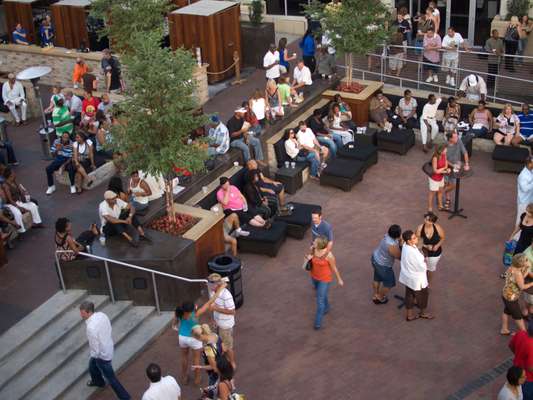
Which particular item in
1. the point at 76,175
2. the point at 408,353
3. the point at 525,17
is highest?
the point at 525,17

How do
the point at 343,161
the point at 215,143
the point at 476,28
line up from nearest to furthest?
the point at 215,143 < the point at 343,161 < the point at 476,28

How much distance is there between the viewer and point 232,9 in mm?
22922

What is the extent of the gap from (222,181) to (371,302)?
3538 mm

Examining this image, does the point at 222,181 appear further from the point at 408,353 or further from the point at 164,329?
the point at 408,353

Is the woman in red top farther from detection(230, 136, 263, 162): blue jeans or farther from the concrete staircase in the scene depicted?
the concrete staircase

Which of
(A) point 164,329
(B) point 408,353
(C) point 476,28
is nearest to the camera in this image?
(B) point 408,353

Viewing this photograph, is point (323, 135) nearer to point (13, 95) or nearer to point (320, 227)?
point (320, 227)

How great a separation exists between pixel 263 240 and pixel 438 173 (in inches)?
144

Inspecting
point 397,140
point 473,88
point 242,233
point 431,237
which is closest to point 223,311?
point 242,233

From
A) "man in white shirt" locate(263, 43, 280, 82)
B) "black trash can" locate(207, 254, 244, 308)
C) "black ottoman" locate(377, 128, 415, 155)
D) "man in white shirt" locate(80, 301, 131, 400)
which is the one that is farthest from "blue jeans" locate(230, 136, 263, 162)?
"man in white shirt" locate(80, 301, 131, 400)

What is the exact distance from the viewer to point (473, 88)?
19.2m

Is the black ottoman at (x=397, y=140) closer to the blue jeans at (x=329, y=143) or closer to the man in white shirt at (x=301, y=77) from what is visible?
the blue jeans at (x=329, y=143)

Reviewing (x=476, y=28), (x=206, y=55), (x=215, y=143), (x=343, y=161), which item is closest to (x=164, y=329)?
(x=215, y=143)

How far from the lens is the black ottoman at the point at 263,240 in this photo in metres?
14.4
